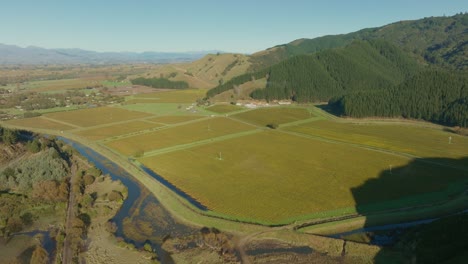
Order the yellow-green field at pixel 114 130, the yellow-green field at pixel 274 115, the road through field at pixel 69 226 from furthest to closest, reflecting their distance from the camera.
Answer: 1. the yellow-green field at pixel 274 115
2. the yellow-green field at pixel 114 130
3. the road through field at pixel 69 226

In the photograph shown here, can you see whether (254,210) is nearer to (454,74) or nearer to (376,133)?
(376,133)

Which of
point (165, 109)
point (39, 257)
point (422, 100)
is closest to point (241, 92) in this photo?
point (165, 109)

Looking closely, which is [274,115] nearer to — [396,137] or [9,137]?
[396,137]

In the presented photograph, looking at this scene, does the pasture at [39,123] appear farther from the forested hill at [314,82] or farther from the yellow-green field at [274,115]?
the forested hill at [314,82]

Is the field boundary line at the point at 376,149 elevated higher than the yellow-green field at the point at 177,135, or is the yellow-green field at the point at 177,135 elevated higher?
the field boundary line at the point at 376,149

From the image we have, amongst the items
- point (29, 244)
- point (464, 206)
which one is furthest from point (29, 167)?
point (464, 206)

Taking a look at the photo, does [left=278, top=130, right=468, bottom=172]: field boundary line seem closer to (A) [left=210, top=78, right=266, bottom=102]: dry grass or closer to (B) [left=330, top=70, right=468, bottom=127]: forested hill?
(B) [left=330, top=70, right=468, bottom=127]: forested hill

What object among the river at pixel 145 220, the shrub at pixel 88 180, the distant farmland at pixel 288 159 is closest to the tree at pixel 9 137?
the distant farmland at pixel 288 159

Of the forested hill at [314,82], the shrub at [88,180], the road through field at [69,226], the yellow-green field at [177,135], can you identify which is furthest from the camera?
the forested hill at [314,82]
